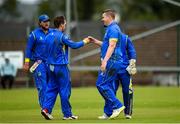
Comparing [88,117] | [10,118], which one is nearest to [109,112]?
[88,117]

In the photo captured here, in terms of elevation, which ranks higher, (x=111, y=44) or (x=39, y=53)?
(x=111, y=44)

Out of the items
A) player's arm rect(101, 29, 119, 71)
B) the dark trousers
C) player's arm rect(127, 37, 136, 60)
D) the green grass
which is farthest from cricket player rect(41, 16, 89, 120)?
the dark trousers

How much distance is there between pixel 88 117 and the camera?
66.2 feet

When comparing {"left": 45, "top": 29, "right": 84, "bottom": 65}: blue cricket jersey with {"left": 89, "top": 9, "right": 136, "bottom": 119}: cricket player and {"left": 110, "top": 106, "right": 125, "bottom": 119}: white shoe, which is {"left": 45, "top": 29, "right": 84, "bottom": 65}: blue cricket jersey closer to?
{"left": 89, "top": 9, "right": 136, "bottom": 119}: cricket player

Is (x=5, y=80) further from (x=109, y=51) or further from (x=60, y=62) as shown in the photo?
(x=109, y=51)

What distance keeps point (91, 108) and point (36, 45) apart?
141 inches

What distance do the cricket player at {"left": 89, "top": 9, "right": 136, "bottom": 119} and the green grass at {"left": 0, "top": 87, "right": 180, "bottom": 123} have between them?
0.32m

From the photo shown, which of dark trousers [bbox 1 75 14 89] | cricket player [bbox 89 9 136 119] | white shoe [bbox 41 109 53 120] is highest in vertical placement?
cricket player [bbox 89 9 136 119]

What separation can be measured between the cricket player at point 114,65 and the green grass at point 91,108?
1.05 feet

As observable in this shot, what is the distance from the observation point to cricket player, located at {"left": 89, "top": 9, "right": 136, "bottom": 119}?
63.5ft

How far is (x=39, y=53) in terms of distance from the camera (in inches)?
826

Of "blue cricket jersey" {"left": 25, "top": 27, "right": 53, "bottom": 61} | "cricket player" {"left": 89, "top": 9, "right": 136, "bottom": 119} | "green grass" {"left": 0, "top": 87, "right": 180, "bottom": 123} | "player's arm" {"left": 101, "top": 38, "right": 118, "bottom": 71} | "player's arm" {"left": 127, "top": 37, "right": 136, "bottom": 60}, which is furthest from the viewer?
"blue cricket jersey" {"left": 25, "top": 27, "right": 53, "bottom": 61}

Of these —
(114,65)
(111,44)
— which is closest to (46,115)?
(114,65)

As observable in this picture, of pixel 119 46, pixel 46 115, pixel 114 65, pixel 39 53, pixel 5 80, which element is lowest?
pixel 5 80
